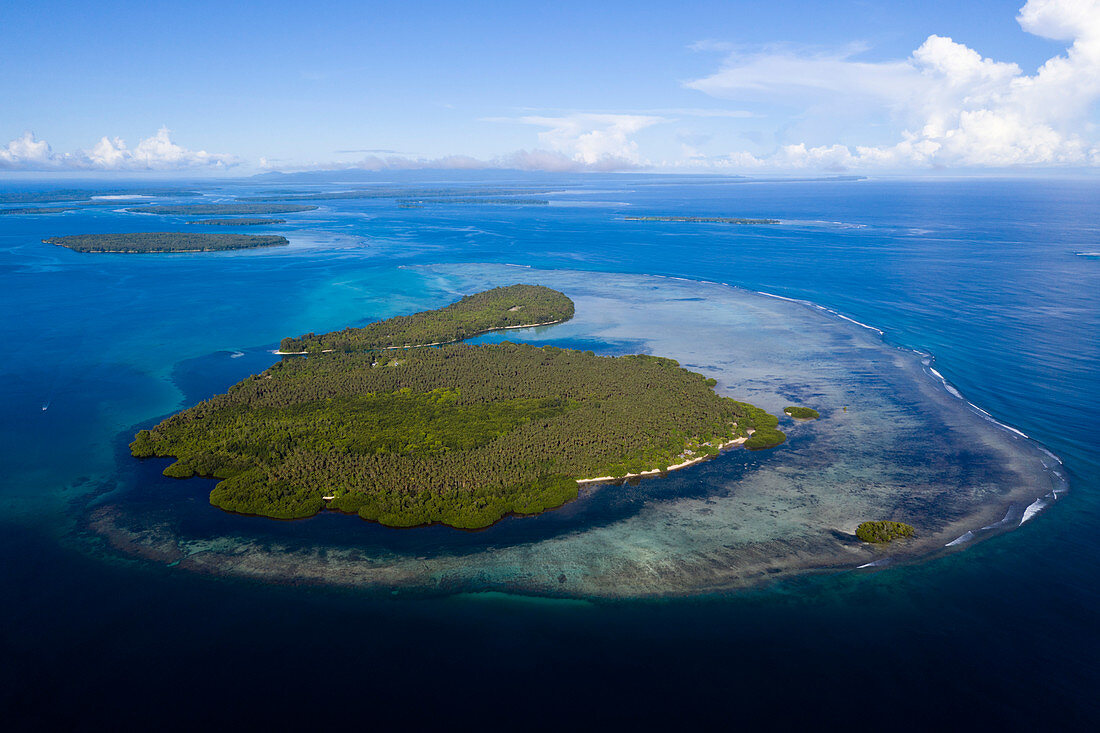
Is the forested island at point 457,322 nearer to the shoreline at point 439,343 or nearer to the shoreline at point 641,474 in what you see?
the shoreline at point 439,343

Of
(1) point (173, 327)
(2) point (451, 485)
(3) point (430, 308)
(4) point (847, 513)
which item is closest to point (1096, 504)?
(4) point (847, 513)

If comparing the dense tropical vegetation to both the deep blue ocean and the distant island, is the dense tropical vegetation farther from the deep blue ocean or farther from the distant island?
the distant island

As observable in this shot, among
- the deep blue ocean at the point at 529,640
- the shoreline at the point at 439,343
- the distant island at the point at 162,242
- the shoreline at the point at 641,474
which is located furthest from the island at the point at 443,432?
the distant island at the point at 162,242

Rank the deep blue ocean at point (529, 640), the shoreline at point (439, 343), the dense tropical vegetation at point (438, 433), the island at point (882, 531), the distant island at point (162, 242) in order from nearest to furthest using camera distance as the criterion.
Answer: the deep blue ocean at point (529, 640), the island at point (882, 531), the dense tropical vegetation at point (438, 433), the shoreline at point (439, 343), the distant island at point (162, 242)

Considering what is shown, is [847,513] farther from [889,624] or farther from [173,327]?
[173,327]

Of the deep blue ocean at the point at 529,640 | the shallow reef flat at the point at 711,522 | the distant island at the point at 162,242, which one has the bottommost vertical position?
the deep blue ocean at the point at 529,640

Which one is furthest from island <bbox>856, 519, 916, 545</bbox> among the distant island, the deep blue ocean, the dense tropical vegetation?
the distant island
